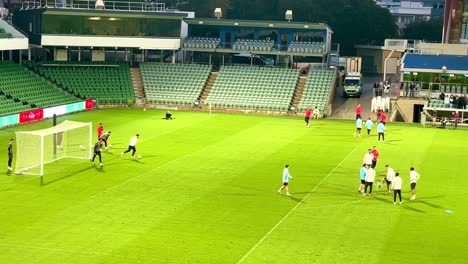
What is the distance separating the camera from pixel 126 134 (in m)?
56.3

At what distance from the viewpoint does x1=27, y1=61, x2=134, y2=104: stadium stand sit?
7439cm

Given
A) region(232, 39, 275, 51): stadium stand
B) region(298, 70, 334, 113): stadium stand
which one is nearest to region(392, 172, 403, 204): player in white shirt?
region(298, 70, 334, 113): stadium stand

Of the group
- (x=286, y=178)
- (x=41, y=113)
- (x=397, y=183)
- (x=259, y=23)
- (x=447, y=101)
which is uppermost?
(x=259, y=23)

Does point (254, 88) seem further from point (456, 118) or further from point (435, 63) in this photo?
point (456, 118)

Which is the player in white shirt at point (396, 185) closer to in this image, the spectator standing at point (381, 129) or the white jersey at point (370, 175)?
the white jersey at point (370, 175)

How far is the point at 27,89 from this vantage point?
68062 millimetres

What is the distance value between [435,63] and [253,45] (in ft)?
60.7

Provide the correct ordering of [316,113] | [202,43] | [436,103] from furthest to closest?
[202,43]
[436,103]
[316,113]

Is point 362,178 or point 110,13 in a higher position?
point 110,13

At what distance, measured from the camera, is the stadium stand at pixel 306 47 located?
268 ft

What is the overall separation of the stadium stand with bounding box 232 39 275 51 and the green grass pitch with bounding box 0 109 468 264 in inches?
1124

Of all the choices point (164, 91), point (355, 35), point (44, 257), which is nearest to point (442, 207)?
point (44, 257)

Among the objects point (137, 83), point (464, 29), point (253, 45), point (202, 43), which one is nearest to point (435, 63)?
point (464, 29)

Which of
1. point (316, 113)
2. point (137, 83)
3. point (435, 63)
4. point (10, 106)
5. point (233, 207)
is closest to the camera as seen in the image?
point (233, 207)
